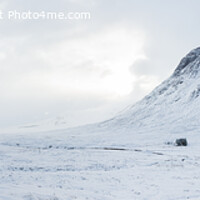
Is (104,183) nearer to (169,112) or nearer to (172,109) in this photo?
(169,112)

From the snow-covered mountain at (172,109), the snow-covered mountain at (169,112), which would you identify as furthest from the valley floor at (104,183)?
the snow-covered mountain at (172,109)

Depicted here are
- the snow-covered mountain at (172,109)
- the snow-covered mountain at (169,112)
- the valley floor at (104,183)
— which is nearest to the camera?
the valley floor at (104,183)

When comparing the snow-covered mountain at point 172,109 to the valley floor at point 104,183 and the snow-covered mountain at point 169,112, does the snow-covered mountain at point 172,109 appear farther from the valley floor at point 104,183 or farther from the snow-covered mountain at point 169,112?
the valley floor at point 104,183

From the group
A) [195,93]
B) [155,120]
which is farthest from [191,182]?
[195,93]

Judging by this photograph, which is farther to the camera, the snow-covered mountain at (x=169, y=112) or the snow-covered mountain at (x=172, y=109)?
the snow-covered mountain at (x=172, y=109)

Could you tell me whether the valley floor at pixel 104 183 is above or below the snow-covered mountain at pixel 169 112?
below

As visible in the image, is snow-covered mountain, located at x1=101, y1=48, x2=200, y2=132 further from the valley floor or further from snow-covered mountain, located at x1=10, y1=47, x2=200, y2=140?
the valley floor

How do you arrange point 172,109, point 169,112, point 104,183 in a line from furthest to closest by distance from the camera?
point 172,109 → point 169,112 → point 104,183

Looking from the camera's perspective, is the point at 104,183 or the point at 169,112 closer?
the point at 104,183

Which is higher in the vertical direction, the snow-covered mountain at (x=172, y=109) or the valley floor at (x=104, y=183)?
the snow-covered mountain at (x=172, y=109)

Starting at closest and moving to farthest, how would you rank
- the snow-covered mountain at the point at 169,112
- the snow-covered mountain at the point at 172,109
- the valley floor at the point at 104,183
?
the valley floor at the point at 104,183 → the snow-covered mountain at the point at 169,112 → the snow-covered mountain at the point at 172,109

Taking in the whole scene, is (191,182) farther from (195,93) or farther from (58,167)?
(195,93)

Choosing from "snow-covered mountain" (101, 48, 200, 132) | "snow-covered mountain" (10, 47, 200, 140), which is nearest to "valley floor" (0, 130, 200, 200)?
"snow-covered mountain" (10, 47, 200, 140)

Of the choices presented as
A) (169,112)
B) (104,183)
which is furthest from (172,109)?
(104,183)
